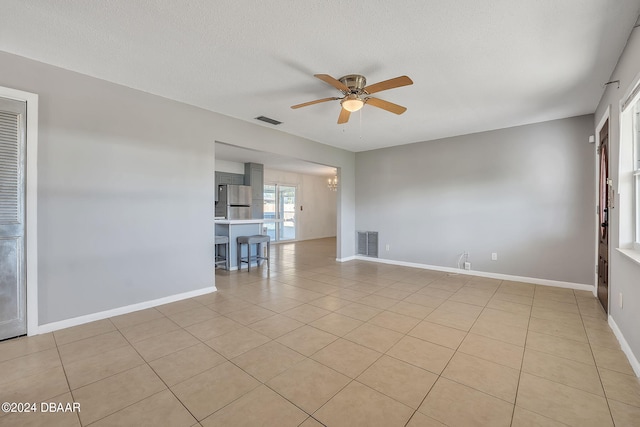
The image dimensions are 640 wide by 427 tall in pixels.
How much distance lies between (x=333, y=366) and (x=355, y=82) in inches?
101

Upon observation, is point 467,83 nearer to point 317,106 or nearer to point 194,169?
point 317,106

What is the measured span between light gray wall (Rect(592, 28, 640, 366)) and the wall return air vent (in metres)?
3.82

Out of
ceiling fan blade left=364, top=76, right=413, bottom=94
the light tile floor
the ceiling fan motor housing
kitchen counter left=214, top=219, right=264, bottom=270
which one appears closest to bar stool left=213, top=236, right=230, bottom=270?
kitchen counter left=214, top=219, right=264, bottom=270

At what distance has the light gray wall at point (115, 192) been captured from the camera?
8.55 feet

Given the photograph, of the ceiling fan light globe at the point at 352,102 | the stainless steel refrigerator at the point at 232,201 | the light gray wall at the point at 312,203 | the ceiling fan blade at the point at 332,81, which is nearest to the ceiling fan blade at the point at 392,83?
the ceiling fan light globe at the point at 352,102

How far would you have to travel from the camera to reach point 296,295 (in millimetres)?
3750

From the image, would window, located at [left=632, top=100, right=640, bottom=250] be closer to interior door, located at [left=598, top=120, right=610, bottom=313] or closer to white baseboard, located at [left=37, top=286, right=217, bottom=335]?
interior door, located at [left=598, top=120, right=610, bottom=313]

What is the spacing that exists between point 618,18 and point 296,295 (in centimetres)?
392

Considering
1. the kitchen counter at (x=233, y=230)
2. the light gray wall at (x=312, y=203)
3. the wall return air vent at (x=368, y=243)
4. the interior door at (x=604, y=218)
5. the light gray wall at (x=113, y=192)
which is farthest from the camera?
the light gray wall at (x=312, y=203)

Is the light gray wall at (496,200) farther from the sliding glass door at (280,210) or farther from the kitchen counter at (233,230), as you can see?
the sliding glass door at (280,210)

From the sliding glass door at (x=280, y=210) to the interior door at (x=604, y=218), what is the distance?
732cm

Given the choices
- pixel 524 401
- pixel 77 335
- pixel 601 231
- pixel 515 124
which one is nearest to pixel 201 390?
pixel 77 335

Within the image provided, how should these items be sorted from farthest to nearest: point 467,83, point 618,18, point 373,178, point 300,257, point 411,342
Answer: point 300,257, point 373,178, point 467,83, point 411,342, point 618,18

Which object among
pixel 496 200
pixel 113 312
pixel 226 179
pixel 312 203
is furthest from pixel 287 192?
pixel 113 312
